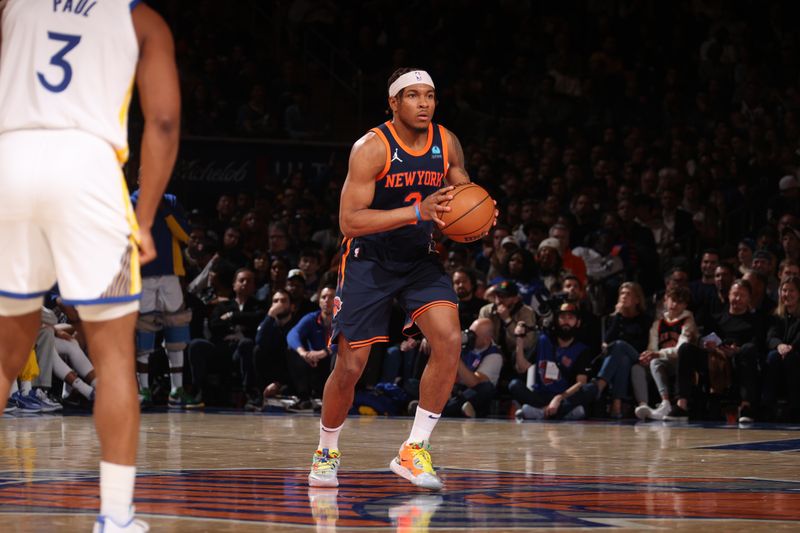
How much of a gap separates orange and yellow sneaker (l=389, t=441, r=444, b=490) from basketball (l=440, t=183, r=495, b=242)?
914mm

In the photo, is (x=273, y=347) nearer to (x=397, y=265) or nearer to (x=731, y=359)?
(x=731, y=359)

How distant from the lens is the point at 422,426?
5664 millimetres

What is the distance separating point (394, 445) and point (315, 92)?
10.8m

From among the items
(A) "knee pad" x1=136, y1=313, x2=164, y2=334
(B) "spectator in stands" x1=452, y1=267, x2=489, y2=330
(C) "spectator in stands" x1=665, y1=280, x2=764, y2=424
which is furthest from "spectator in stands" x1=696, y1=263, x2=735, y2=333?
(A) "knee pad" x1=136, y1=313, x2=164, y2=334

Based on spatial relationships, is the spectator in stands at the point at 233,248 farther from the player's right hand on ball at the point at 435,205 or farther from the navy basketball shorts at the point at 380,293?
the player's right hand on ball at the point at 435,205

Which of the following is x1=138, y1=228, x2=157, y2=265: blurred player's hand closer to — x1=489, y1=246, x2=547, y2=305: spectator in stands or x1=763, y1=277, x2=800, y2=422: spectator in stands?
x1=763, y1=277, x2=800, y2=422: spectator in stands

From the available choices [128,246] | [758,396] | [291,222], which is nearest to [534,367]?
[758,396]

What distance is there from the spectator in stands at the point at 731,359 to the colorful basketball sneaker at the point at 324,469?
16.8 ft

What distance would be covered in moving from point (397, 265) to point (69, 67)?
2383 millimetres

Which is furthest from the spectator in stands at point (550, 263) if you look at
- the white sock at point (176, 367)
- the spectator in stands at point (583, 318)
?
the white sock at point (176, 367)

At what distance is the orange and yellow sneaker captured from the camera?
5309mm

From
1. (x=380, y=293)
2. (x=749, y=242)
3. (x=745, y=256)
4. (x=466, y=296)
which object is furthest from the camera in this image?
(x=749, y=242)

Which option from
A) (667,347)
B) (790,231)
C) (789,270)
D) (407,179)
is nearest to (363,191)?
(407,179)

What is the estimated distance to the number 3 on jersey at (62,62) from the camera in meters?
3.58
